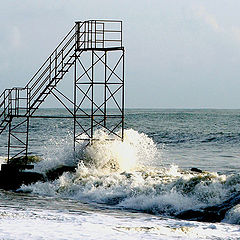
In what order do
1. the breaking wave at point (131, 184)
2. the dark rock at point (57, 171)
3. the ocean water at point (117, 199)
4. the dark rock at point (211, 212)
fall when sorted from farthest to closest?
the dark rock at point (57, 171), the breaking wave at point (131, 184), the dark rock at point (211, 212), the ocean water at point (117, 199)

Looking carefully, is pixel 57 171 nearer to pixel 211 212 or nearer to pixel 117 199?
pixel 117 199

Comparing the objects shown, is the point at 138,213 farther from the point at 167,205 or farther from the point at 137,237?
the point at 137,237

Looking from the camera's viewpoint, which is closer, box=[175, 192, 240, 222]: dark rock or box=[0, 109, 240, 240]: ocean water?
box=[0, 109, 240, 240]: ocean water

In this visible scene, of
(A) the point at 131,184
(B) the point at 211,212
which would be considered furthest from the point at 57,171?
A: (B) the point at 211,212

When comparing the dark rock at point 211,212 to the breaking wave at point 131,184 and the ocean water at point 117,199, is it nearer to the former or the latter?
the ocean water at point 117,199

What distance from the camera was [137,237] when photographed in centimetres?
1575

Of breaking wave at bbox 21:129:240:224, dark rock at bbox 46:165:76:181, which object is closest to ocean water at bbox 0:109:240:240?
breaking wave at bbox 21:129:240:224

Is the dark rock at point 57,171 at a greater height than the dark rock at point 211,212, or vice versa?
the dark rock at point 57,171

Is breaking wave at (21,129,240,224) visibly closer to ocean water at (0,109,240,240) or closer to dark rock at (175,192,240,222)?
ocean water at (0,109,240,240)

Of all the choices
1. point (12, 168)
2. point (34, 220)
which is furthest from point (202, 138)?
point (34, 220)

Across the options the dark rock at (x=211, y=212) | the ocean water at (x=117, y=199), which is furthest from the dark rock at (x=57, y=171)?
the dark rock at (x=211, y=212)

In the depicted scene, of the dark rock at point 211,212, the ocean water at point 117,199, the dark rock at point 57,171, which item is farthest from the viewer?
the dark rock at point 57,171

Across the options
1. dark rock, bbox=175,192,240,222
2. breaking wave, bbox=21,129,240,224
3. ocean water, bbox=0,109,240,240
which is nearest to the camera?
ocean water, bbox=0,109,240,240

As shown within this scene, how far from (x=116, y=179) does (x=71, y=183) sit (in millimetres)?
2060
